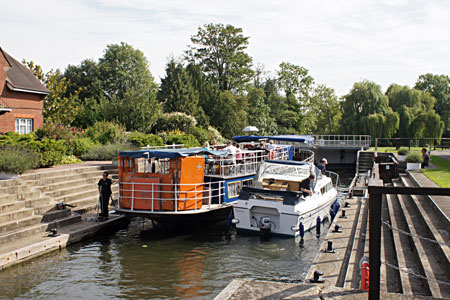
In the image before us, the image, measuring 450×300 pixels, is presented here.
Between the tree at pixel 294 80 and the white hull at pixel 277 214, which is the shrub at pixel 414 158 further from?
the tree at pixel 294 80

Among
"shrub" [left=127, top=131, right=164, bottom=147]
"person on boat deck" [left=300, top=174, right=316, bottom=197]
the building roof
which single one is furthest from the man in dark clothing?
the building roof

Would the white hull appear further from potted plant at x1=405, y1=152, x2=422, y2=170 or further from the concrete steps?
potted plant at x1=405, y1=152, x2=422, y2=170

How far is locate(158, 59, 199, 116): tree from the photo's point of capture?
46531 mm

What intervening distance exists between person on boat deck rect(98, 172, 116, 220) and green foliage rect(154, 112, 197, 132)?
73.7ft

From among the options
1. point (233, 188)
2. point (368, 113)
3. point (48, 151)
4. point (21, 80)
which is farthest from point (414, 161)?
point (368, 113)

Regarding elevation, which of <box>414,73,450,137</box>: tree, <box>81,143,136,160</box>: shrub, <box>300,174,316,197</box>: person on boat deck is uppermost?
<box>414,73,450,137</box>: tree

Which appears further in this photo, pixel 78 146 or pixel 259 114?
pixel 259 114

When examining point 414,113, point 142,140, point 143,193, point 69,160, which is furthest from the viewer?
point 414,113

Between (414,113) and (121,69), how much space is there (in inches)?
1713

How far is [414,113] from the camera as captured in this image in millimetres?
53375

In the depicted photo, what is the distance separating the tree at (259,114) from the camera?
5800 centimetres

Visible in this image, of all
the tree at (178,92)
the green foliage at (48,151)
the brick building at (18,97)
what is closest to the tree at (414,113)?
the tree at (178,92)

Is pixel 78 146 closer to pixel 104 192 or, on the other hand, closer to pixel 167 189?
pixel 104 192

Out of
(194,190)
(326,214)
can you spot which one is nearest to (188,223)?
(194,190)
